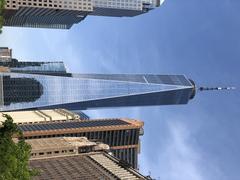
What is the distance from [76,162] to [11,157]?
12293 centimetres

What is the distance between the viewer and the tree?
2194 inches

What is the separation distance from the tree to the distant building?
9299cm

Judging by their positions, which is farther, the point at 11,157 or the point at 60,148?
the point at 60,148

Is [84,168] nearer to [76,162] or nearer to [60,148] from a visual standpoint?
[76,162]

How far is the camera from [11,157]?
56156 mm

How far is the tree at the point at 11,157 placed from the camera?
55.7m

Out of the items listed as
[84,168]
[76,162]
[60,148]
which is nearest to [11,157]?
[84,168]

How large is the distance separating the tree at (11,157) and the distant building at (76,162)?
93.0 metres

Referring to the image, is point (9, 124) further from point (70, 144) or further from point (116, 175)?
point (70, 144)

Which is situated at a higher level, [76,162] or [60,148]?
[60,148]

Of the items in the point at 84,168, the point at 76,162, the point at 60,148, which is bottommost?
the point at 76,162

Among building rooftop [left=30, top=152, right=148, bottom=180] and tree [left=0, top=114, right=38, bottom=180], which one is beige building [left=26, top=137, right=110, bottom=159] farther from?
tree [left=0, top=114, right=38, bottom=180]

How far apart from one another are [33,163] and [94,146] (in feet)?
91.5

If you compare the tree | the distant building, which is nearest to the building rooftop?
the distant building
